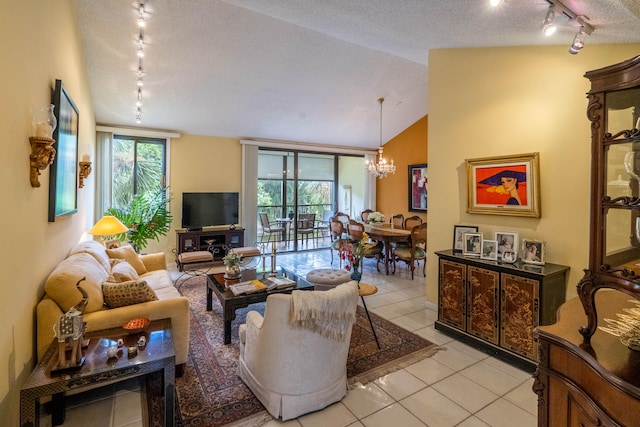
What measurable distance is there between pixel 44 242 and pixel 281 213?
18.5 feet

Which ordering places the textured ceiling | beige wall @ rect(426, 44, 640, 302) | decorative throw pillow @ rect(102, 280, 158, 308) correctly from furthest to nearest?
beige wall @ rect(426, 44, 640, 302) < the textured ceiling < decorative throw pillow @ rect(102, 280, 158, 308)

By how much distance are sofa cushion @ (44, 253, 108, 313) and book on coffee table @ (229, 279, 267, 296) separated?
109 cm

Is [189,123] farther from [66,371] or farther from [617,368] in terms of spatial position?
[617,368]

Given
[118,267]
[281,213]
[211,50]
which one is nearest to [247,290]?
[118,267]

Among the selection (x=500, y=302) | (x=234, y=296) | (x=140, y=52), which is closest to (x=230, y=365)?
(x=234, y=296)

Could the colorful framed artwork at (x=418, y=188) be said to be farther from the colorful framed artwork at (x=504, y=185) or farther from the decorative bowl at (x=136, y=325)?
the decorative bowl at (x=136, y=325)

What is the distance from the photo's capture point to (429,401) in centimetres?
Result: 225

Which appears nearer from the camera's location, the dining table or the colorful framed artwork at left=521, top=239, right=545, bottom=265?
the colorful framed artwork at left=521, top=239, right=545, bottom=265

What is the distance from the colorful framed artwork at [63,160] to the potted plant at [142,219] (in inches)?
76.8

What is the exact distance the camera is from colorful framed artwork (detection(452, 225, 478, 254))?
341 cm

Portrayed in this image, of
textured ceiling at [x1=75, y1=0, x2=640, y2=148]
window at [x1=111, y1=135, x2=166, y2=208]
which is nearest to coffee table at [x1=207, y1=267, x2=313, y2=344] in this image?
textured ceiling at [x1=75, y1=0, x2=640, y2=148]

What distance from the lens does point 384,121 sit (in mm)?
7051

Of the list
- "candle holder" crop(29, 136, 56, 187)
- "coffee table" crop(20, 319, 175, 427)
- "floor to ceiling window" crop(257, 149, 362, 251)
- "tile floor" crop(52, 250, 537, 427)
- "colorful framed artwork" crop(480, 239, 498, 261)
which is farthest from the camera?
"floor to ceiling window" crop(257, 149, 362, 251)

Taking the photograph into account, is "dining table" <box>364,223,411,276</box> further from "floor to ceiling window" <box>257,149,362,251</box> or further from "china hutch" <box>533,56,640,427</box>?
"china hutch" <box>533,56,640,427</box>
